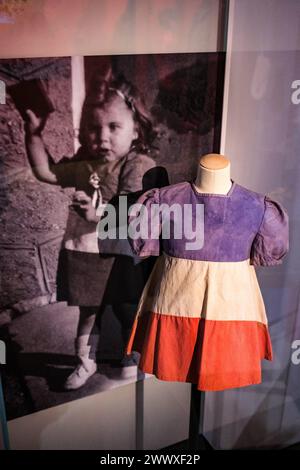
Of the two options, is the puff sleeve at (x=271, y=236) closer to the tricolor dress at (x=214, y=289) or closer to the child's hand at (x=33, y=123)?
the tricolor dress at (x=214, y=289)

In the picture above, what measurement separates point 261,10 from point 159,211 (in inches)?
27.3

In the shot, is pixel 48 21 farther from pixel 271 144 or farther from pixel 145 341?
pixel 145 341

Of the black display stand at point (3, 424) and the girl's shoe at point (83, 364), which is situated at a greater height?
the girl's shoe at point (83, 364)

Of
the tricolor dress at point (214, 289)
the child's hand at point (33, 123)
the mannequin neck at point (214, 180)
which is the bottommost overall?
the tricolor dress at point (214, 289)

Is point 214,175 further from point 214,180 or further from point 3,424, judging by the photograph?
point 3,424

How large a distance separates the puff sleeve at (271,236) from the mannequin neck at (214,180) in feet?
0.42

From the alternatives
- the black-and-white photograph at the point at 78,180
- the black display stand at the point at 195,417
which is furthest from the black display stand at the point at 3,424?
the black display stand at the point at 195,417

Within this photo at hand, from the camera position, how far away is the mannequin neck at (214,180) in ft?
3.83

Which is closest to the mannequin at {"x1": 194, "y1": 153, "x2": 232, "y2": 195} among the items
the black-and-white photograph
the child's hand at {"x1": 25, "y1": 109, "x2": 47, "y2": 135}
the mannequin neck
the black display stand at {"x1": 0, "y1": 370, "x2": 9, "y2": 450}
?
the mannequin neck

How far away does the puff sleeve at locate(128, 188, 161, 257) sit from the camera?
1.25m

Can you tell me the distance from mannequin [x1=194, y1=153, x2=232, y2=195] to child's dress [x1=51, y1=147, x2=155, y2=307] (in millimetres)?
316

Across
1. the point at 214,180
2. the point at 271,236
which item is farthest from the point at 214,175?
the point at 271,236

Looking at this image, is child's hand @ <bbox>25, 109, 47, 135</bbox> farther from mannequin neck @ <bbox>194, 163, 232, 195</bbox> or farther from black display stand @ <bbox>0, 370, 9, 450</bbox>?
black display stand @ <bbox>0, 370, 9, 450</bbox>
